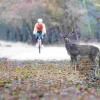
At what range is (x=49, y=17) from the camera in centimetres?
2100

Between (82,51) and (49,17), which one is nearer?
(82,51)

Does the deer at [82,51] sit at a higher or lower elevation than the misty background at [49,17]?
lower

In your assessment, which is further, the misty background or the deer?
the misty background

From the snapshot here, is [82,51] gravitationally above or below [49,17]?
below

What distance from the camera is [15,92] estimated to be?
7.66 m

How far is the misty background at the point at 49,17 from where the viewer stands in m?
20.4

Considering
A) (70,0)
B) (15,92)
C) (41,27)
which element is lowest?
(15,92)

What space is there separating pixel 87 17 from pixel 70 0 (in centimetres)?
122

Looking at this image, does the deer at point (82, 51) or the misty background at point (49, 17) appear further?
the misty background at point (49, 17)

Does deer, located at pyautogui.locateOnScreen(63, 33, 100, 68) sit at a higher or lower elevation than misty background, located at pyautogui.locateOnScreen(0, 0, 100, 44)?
lower

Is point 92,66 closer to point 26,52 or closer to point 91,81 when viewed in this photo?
point 91,81

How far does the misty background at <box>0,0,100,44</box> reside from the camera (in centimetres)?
2041

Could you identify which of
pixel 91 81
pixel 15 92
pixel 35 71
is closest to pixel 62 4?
pixel 35 71

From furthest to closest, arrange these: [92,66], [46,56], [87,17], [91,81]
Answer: [87,17], [46,56], [92,66], [91,81]
